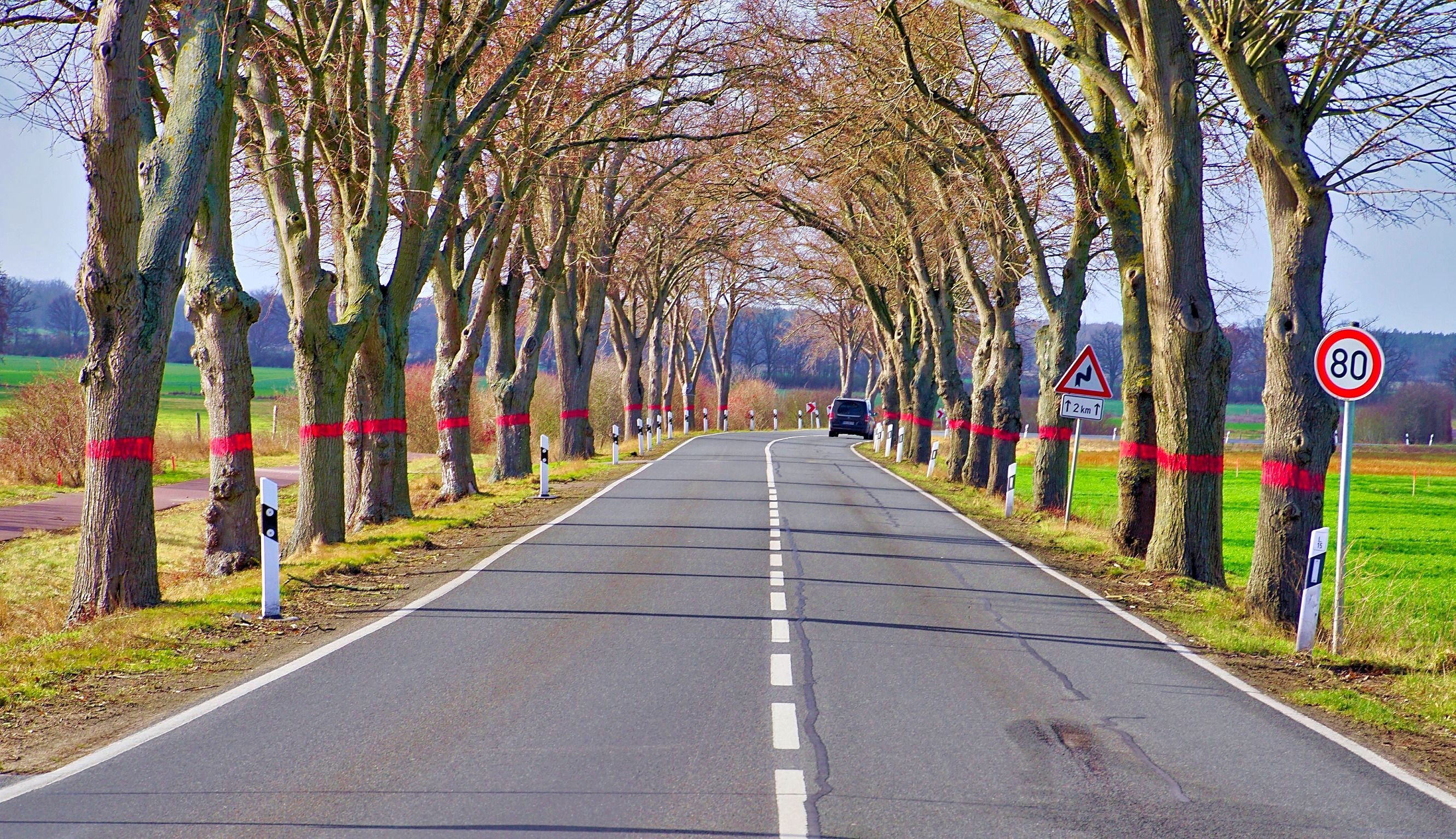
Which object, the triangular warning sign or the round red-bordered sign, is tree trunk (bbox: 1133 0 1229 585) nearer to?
the round red-bordered sign

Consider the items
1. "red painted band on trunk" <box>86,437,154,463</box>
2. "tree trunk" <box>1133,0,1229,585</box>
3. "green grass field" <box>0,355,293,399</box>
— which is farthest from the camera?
"green grass field" <box>0,355,293,399</box>

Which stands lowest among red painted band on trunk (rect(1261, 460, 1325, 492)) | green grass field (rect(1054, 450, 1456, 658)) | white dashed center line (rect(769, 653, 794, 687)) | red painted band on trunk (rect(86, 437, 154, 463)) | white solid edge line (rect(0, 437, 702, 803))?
green grass field (rect(1054, 450, 1456, 658))

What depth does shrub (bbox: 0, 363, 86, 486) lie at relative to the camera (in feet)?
98.8

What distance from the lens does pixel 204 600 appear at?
10.7m

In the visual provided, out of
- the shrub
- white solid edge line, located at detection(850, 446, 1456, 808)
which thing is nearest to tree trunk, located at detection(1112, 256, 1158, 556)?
white solid edge line, located at detection(850, 446, 1456, 808)

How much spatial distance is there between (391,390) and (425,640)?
9010mm

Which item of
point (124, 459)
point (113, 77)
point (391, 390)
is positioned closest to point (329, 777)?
point (124, 459)

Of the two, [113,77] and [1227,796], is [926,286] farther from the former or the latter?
[1227,796]

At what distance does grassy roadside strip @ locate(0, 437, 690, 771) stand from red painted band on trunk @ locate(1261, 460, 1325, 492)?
8.12m

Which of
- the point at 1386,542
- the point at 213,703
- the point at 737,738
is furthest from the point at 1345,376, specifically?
the point at 1386,542

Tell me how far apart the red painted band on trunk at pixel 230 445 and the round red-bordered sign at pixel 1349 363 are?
34.3 feet

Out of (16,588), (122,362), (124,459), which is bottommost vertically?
(16,588)

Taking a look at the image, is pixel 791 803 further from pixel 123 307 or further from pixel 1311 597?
pixel 123 307

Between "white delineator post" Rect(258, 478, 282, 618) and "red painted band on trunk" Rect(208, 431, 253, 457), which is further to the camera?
"red painted band on trunk" Rect(208, 431, 253, 457)
